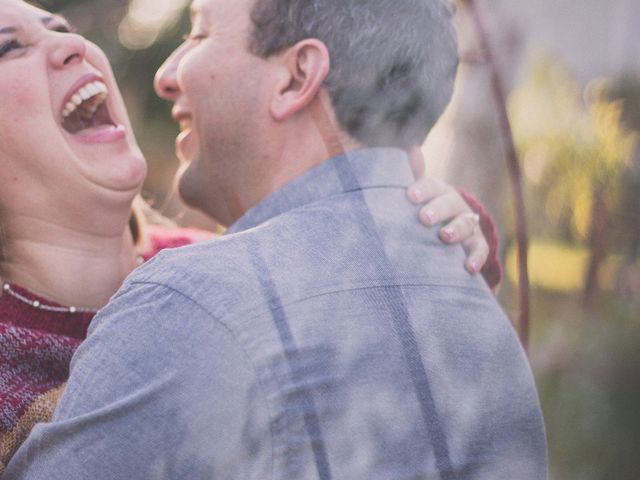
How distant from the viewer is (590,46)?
1.81 meters

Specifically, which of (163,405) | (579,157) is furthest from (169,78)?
(579,157)

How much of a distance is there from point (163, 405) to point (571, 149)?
5.79ft

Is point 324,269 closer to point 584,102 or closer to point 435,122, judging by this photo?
point 435,122

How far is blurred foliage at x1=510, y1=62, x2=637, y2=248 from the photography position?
2.11m

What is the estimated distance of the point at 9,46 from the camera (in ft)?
5.00

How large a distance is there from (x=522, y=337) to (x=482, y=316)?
502 millimetres

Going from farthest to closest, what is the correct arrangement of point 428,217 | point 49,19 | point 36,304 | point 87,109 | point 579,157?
point 579,157 → point 87,109 → point 49,19 → point 36,304 → point 428,217

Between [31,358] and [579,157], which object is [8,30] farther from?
[579,157]

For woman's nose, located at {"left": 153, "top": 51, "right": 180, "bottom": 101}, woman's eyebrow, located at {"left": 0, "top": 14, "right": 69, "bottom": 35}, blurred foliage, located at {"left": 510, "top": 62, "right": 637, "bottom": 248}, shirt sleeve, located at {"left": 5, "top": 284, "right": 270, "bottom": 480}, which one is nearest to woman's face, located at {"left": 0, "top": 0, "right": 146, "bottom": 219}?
woman's eyebrow, located at {"left": 0, "top": 14, "right": 69, "bottom": 35}

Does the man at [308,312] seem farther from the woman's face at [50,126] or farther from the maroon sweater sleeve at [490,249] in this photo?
Answer: the maroon sweater sleeve at [490,249]

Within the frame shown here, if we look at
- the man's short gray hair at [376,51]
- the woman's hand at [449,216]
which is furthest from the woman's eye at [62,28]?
the woman's hand at [449,216]

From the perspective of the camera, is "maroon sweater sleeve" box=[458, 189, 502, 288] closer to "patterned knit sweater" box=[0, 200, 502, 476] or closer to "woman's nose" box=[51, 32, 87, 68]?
"patterned knit sweater" box=[0, 200, 502, 476]

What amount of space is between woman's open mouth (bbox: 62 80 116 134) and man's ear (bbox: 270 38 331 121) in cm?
45

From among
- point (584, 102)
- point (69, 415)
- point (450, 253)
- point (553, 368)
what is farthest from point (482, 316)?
point (553, 368)
